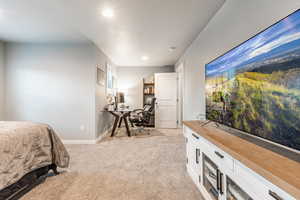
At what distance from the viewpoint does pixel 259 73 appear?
1.14 metres

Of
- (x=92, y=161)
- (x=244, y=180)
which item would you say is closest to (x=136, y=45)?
(x=92, y=161)

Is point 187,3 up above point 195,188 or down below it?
above

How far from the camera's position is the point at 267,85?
1.07 m

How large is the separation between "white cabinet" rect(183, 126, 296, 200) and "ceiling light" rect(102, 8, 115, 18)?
2136 millimetres

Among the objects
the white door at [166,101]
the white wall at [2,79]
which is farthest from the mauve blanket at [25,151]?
the white door at [166,101]

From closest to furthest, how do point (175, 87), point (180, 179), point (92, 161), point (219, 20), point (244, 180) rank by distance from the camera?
point (244, 180), point (180, 179), point (219, 20), point (92, 161), point (175, 87)

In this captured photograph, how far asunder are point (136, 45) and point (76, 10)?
1736 millimetres

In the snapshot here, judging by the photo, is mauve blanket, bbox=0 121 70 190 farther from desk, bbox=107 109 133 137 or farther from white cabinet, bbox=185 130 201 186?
desk, bbox=107 109 133 137

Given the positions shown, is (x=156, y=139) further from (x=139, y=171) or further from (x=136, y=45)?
(x=136, y=45)

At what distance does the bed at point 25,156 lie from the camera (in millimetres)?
1476

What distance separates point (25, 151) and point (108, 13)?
2.15m

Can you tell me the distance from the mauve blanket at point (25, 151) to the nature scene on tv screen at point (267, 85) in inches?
86.4

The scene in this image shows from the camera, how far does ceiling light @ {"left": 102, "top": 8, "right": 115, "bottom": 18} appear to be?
7.49 ft

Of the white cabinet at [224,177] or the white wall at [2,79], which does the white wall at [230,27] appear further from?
the white wall at [2,79]
